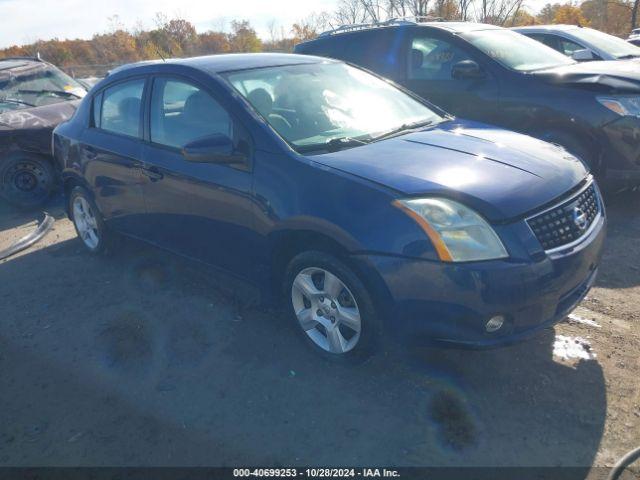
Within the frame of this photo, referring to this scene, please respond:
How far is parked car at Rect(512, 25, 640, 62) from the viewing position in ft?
25.9

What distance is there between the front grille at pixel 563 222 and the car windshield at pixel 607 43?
6214mm

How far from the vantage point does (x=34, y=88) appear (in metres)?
7.63

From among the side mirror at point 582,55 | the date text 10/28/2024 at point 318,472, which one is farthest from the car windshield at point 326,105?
the side mirror at point 582,55

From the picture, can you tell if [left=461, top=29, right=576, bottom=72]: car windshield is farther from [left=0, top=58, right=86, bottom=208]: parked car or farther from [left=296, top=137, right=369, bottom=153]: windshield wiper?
[left=0, top=58, right=86, bottom=208]: parked car

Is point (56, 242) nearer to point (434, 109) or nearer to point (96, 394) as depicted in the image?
point (96, 394)

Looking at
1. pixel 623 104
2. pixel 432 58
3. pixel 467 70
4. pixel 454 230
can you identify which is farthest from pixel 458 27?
pixel 454 230

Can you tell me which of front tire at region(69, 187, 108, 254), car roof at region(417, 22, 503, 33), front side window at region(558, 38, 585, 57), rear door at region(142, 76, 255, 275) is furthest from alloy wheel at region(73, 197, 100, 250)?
front side window at region(558, 38, 585, 57)

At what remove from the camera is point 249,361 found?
129 inches

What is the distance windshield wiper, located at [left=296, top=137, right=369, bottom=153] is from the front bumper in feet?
2.67

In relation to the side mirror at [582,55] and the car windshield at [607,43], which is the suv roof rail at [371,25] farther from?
the car windshield at [607,43]

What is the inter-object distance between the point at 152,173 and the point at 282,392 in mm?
1916

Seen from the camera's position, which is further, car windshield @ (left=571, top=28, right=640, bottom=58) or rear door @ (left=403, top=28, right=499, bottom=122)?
car windshield @ (left=571, top=28, right=640, bottom=58)

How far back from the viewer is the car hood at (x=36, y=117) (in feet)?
22.4

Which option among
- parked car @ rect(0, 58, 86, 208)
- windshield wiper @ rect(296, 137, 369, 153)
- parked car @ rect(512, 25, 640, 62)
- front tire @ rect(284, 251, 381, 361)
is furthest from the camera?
parked car @ rect(512, 25, 640, 62)
